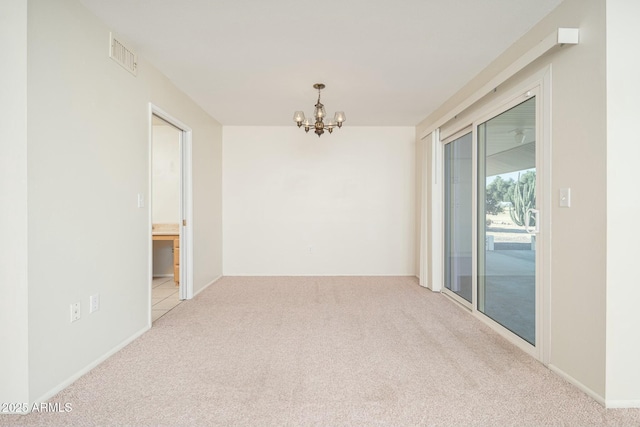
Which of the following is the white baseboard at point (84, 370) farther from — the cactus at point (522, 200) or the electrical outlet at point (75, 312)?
the cactus at point (522, 200)

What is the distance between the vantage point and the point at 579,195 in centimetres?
204

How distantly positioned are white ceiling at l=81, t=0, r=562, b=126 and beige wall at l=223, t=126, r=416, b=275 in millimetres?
1429

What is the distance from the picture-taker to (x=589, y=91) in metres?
1.95

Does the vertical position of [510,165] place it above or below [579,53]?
below

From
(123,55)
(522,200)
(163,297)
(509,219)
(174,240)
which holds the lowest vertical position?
(163,297)

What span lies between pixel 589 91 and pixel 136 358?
345 cm

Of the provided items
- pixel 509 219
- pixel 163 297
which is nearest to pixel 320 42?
pixel 509 219

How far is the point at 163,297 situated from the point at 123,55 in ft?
9.50

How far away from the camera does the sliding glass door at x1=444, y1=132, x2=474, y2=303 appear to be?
378 centimetres

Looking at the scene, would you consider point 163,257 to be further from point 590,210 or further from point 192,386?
point 590,210

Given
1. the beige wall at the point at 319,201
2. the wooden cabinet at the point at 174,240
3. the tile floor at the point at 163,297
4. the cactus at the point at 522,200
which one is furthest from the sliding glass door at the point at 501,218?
the wooden cabinet at the point at 174,240

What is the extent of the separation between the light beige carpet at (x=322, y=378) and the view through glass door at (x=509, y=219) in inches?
11.5
